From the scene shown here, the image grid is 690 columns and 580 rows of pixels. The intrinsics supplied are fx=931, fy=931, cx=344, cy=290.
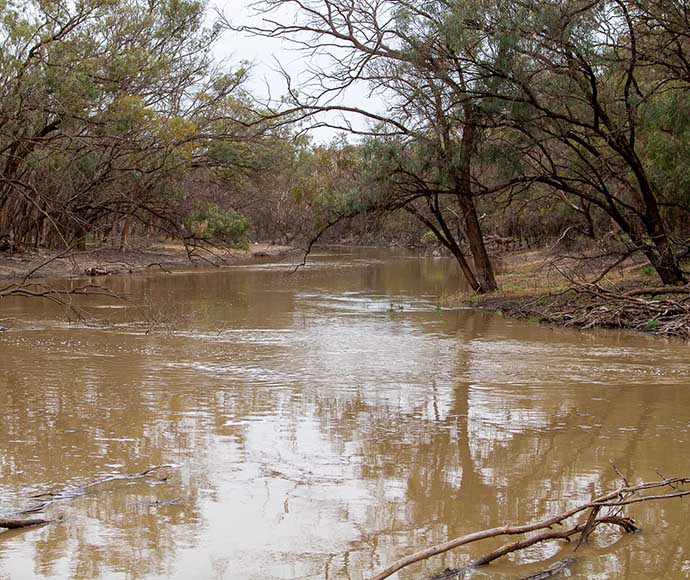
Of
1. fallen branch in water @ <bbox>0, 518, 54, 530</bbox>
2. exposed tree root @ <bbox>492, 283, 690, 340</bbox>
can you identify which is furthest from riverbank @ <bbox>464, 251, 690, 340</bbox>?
fallen branch in water @ <bbox>0, 518, 54, 530</bbox>

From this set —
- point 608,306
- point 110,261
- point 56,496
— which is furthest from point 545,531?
point 110,261

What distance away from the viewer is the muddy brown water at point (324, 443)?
590 centimetres

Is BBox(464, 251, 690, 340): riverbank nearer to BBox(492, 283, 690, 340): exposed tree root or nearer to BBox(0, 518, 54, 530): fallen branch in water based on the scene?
BBox(492, 283, 690, 340): exposed tree root

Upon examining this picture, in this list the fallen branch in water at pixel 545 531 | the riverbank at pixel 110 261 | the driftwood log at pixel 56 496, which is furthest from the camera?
the riverbank at pixel 110 261

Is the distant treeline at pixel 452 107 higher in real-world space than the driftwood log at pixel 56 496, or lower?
higher

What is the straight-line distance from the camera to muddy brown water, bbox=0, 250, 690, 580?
590cm

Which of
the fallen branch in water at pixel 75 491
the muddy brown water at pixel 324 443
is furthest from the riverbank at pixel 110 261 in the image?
the fallen branch in water at pixel 75 491

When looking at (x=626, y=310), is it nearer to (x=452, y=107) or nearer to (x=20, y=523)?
(x=452, y=107)

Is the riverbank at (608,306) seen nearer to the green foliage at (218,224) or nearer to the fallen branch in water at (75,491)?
the fallen branch in water at (75,491)

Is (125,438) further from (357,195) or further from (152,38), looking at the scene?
(152,38)

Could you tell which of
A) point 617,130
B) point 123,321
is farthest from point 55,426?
point 617,130

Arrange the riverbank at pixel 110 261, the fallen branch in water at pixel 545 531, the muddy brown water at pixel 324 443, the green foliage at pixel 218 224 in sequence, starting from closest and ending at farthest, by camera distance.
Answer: the fallen branch in water at pixel 545 531, the muddy brown water at pixel 324 443, the riverbank at pixel 110 261, the green foliage at pixel 218 224

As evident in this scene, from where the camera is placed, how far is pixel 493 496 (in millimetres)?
7215

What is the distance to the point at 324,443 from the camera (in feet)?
29.8
